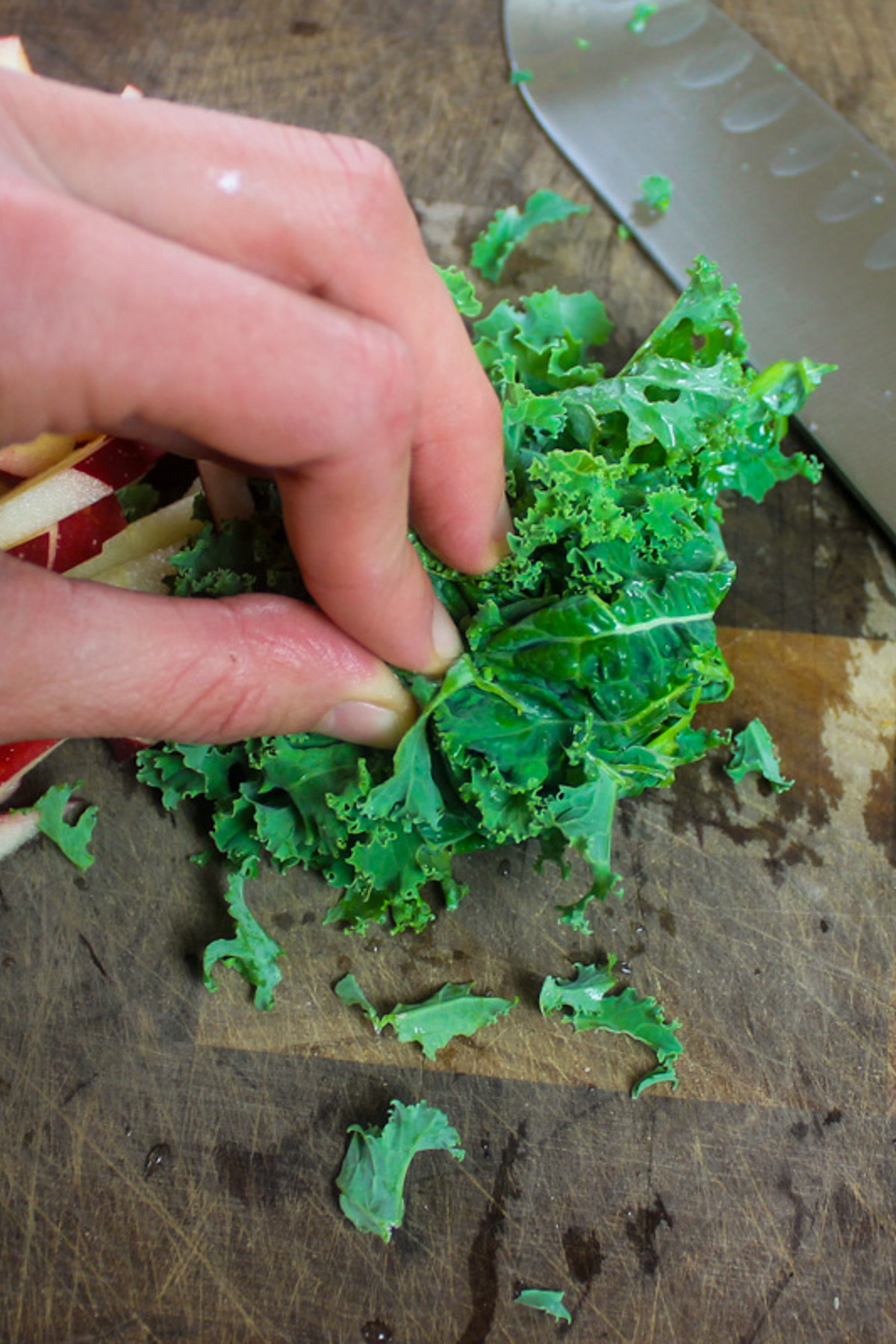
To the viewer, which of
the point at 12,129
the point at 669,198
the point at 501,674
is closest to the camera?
the point at 12,129

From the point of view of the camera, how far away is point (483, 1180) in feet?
7.30

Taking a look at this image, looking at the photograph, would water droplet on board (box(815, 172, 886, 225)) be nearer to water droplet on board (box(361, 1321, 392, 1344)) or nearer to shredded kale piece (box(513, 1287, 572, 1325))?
shredded kale piece (box(513, 1287, 572, 1325))

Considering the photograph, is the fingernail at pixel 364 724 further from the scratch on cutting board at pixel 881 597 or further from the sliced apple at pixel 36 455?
the scratch on cutting board at pixel 881 597

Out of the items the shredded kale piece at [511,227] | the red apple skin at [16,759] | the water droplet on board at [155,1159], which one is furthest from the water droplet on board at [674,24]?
the water droplet on board at [155,1159]

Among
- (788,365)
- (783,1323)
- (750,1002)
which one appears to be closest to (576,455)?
(788,365)

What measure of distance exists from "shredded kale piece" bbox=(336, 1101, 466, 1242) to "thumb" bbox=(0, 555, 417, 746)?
903mm

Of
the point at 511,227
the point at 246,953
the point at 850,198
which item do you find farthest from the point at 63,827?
the point at 850,198

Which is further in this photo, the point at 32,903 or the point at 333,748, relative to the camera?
the point at 32,903

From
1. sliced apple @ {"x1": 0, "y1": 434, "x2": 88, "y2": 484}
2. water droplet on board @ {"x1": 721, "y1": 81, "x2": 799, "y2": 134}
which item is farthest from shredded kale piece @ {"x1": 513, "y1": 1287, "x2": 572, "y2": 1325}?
water droplet on board @ {"x1": 721, "y1": 81, "x2": 799, "y2": 134}

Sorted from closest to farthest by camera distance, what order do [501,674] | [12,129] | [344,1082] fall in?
[12,129], [501,674], [344,1082]

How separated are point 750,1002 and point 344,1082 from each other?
3.09ft

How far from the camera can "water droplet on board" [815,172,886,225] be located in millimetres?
2875

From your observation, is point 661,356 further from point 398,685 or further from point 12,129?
point 12,129

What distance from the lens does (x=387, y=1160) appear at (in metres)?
2.17
